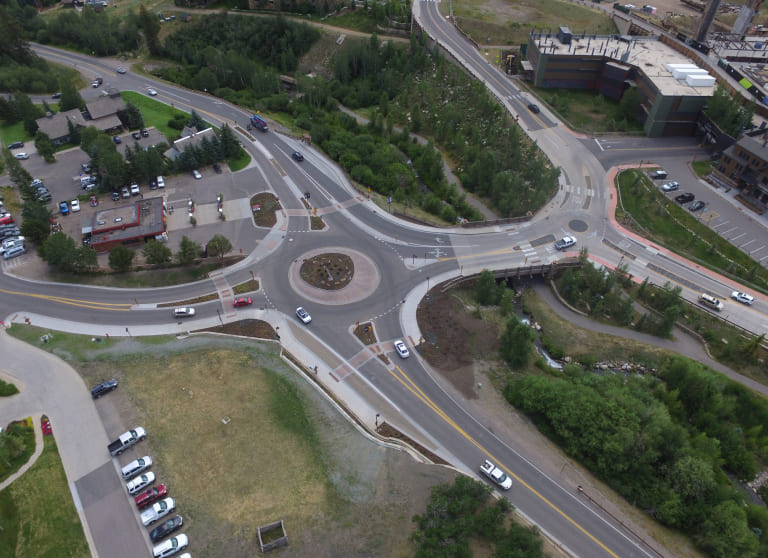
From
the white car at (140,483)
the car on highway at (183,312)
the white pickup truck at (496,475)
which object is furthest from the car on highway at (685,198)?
the white car at (140,483)

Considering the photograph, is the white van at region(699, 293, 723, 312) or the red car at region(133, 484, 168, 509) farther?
the white van at region(699, 293, 723, 312)

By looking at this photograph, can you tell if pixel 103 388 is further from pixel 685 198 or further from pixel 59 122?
pixel 685 198

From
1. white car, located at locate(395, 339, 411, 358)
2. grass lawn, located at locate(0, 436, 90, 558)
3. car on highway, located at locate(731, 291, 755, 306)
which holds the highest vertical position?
car on highway, located at locate(731, 291, 755, 306)

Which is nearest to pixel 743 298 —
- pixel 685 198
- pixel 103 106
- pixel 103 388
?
pixel 685 198

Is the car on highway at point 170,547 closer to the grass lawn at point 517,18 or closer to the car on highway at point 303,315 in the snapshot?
the car on highway at point 303,315

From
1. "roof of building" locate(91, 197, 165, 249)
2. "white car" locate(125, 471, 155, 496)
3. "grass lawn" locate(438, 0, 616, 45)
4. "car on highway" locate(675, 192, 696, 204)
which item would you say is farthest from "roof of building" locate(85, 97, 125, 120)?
"car on highway" locate(675, 192, 696, 204)

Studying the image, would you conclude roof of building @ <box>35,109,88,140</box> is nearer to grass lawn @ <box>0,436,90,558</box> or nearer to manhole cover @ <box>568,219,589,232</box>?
grass lawn @ <box>0,436,90,558</box>
